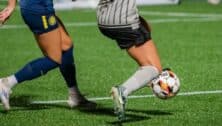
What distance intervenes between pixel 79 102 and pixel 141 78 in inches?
58.3

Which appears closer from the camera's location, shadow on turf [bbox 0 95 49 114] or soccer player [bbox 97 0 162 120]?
soccer player [bbox 97 0 162 120]

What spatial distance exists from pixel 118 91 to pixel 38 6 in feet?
5.04

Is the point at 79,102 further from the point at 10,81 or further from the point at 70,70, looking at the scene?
the point at 10,81

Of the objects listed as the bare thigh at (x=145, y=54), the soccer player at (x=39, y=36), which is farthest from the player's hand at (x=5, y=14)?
the bare thigh at (x=145, y=54)

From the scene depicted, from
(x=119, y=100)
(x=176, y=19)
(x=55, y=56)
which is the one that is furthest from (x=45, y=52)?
(x=176, y=19)

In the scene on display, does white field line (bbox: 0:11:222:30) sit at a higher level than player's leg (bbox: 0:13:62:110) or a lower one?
lower

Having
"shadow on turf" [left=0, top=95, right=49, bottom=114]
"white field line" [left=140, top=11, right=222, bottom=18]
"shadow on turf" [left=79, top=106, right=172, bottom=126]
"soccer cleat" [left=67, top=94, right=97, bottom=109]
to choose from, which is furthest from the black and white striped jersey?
"white field line" [left=140, top=11, right=222, bottom=18]

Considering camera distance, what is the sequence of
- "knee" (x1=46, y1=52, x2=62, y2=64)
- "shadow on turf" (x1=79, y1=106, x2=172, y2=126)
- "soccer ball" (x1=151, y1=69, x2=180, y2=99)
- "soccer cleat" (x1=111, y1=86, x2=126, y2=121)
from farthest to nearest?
"knee" (x1=46, y1=52, x2=62, y2=64)
"shadow on turf" (x1=79, y1=106, x2=172, y2=126)
"soccer ball" (x1=151, y1=69, x2=180, y2=99)
"soccer cleat" (x1=111, y1=86, x2=126, y2=121)

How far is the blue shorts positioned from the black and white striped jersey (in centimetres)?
77

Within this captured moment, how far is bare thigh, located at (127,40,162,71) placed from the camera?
7.24 m

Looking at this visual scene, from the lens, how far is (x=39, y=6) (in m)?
7.82

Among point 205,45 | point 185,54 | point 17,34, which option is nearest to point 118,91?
point 185,54

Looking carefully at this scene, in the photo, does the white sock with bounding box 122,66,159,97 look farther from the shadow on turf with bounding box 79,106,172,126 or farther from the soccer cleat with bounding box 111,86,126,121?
the shadow on turf with bounding box 79,106,172,126

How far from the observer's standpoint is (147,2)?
91.0 feet
